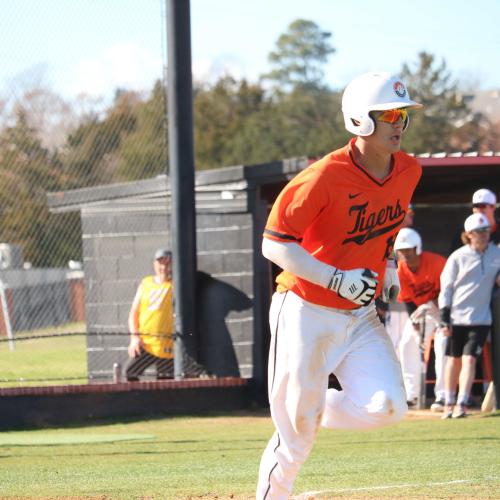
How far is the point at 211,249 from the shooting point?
12.8 m

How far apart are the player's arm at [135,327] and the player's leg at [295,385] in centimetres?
688

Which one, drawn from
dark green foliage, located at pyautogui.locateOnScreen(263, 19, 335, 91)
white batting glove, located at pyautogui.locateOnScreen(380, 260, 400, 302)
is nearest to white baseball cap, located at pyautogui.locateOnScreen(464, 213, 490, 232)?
white batting glove, located at pyautogui.locateOnScreen(380, 260, 400, 302)

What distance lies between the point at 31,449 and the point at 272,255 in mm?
4879

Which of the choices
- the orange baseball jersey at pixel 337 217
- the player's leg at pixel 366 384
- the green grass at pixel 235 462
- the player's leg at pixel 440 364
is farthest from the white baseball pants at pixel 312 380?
the player's leg at pixel 440 364

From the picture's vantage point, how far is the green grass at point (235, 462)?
6734 mm

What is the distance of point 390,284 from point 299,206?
0.94 meters

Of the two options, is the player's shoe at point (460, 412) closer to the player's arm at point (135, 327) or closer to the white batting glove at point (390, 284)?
the player's arm at point (135, 327)

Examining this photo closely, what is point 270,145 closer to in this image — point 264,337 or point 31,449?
point 264,337

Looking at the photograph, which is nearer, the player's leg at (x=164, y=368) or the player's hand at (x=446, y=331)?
the player's hand at (x=446, y=331)

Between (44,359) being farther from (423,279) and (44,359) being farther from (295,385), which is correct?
(295,385)

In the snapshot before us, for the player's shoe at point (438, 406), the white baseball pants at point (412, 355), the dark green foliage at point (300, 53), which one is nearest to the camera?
the player's shoe at point (438, 406)

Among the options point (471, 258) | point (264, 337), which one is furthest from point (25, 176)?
point (471, 258)

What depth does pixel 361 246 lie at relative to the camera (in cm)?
549

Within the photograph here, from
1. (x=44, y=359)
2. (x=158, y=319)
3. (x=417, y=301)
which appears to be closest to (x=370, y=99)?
(x=417, y=301)
